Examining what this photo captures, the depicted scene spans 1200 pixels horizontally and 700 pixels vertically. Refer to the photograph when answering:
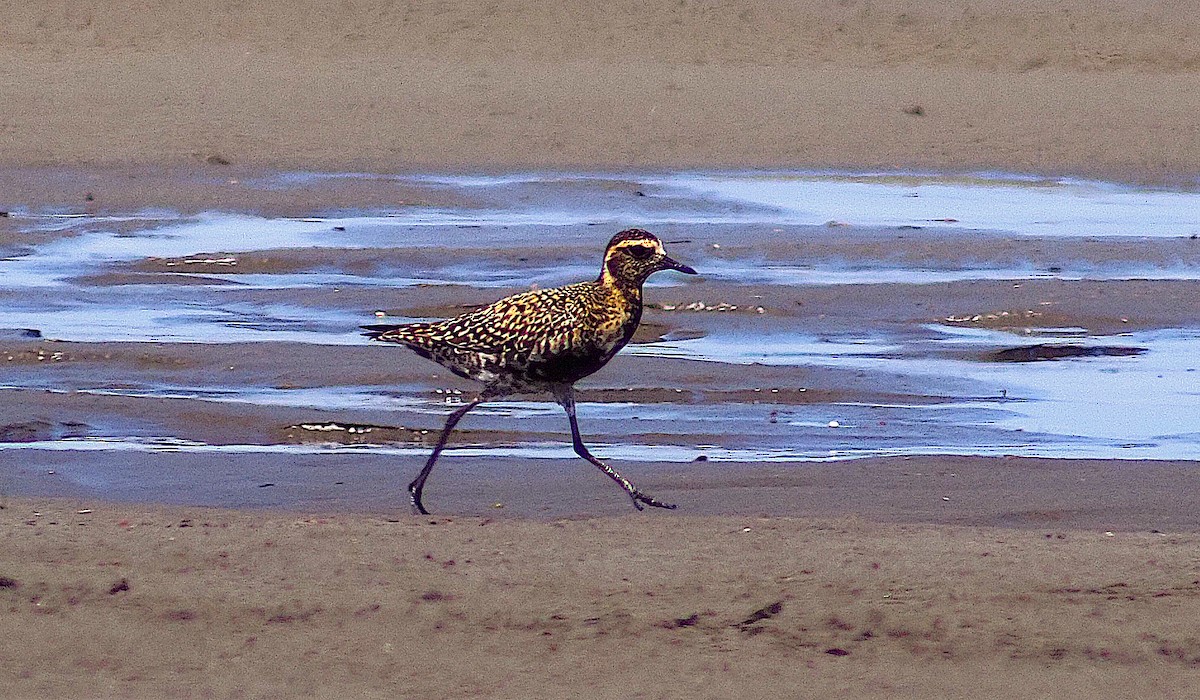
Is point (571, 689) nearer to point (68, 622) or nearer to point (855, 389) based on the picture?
point (68, 622)

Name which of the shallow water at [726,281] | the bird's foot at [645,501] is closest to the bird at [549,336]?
the bird's foot at [645,501]

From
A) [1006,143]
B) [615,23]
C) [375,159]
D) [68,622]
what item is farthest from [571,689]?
[615,23]

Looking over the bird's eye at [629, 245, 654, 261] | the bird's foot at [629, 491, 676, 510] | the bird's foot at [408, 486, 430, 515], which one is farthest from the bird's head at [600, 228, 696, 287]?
the bird's foot at [408, 486, 430, 515]

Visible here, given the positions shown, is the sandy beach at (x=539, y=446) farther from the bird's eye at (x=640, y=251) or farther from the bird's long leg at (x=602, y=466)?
the bird's eye at (x=640, y=251)

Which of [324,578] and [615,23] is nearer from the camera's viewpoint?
[324,578]

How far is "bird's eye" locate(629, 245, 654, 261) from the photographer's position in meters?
7.61

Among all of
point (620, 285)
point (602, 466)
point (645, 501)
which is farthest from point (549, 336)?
point (645, 501)

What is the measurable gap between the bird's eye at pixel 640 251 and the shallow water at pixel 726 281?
3.57 feet

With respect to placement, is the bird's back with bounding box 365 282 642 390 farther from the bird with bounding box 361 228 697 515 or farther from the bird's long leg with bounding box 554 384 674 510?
the bird's long leg with bounding box 554 384 674 510

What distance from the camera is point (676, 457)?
8.45 m

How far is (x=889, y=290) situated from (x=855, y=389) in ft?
10.7

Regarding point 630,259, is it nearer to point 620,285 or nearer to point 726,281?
point 620,285

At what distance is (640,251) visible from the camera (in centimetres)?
762

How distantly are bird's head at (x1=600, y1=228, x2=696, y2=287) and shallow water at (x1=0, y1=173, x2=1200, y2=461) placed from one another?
1.05m
